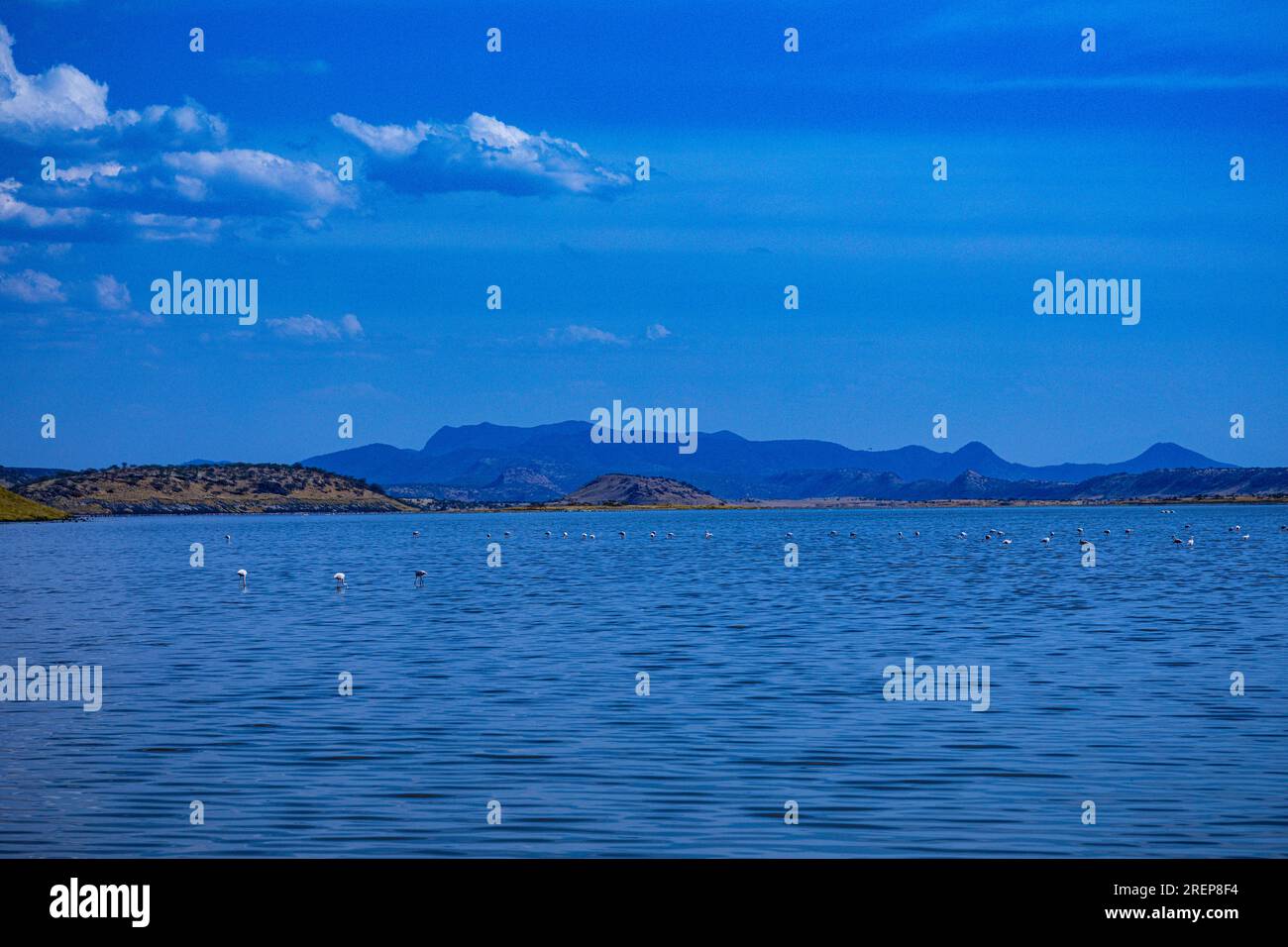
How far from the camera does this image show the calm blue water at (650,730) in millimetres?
18641

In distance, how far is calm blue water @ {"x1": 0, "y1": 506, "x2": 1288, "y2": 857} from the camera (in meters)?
18.6

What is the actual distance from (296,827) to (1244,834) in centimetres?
1242

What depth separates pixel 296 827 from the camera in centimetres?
1892

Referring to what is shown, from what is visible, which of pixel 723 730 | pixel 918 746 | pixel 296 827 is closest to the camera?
pixel 296 827

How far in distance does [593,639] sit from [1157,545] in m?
91.6

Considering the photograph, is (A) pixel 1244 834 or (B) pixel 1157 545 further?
(B) pixel 1157 545

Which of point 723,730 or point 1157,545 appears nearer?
point 723,730

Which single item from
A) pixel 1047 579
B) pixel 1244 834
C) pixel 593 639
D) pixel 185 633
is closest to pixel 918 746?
pixel 1244 834

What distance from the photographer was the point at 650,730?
26547mm

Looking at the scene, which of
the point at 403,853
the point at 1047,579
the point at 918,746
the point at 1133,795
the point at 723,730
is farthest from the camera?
the point at 1047,579
